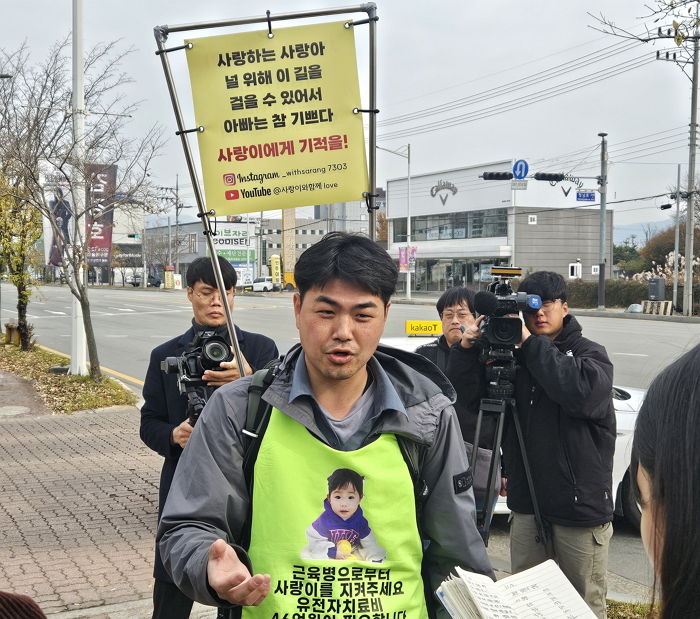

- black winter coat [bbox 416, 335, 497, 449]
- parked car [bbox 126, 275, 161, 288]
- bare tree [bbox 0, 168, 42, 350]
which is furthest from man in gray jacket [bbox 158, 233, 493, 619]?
parked car [bbox 126, 275, 161, 288]

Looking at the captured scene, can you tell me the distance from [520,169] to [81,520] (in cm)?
2911

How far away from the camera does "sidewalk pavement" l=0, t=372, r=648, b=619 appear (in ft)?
15.6

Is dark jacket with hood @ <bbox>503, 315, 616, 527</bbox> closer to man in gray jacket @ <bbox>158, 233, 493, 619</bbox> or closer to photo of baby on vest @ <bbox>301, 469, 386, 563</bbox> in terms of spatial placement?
man in gray jacket @ <bbox>158, 233, 493, 619</bbox>

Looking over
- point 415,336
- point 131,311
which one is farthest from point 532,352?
point 131,311

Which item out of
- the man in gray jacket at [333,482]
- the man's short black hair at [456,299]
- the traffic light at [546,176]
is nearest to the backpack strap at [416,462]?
the man in gray jacket at [333,482]

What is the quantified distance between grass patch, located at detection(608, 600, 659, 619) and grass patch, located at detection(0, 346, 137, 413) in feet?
28.6

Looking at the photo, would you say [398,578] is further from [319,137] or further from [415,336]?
[415,336]

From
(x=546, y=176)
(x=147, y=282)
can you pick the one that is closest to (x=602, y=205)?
(x=546, y=176)

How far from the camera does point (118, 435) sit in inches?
382

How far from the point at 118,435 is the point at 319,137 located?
7.37 metres

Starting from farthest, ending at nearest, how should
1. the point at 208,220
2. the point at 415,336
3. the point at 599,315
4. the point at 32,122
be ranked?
the point at 599,315 → the point at 32,122 → the point at 415,336 → the point at 208,220

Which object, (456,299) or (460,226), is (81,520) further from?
(460,226)

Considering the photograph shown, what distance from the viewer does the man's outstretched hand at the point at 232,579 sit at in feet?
5.78

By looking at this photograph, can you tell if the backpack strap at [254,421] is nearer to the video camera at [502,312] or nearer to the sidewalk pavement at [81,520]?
the video camera at [502,312]
